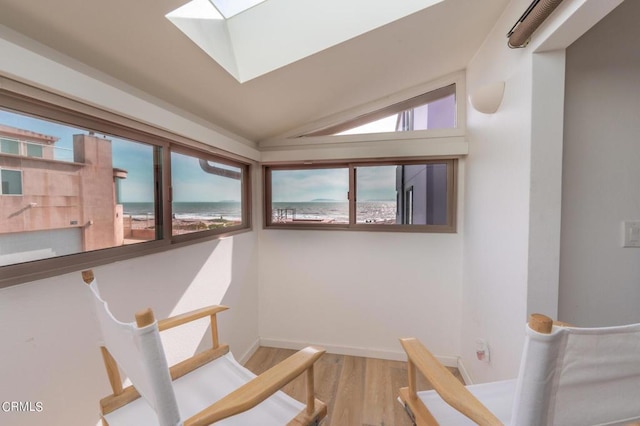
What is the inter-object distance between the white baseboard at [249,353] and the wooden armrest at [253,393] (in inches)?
61.4

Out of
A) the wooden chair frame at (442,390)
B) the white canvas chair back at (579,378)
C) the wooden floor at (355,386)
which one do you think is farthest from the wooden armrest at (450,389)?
the wooden floor at (355,386)

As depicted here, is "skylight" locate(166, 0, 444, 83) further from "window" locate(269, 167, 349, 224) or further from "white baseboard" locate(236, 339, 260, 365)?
"white baseboard" locate(236, 339, 260, 365)

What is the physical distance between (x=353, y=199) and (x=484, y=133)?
3.74ft

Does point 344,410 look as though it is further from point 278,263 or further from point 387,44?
point 387,44

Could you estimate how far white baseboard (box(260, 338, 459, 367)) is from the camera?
2.31m

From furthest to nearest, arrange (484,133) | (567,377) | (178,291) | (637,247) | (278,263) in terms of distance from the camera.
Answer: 1. (278,263)
2. (484,133)
3. (178,291)
4. (637,247)
5. (567,377)

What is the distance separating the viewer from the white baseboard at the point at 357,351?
231 centimetres

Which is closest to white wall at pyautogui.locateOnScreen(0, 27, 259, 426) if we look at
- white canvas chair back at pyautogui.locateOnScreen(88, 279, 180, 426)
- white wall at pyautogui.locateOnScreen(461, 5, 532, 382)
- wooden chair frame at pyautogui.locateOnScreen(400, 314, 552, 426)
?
white canvas chair back at pyautogui.locateOnScreen(88, 279, 180, 426)

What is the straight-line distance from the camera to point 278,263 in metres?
2.63

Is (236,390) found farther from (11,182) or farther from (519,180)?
(519,180)

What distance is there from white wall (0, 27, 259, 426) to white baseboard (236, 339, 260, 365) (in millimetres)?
743

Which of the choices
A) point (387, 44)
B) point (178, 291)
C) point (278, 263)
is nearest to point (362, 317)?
point (278, 263)

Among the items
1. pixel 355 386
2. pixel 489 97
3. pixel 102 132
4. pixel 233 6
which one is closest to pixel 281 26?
pixel 233 6

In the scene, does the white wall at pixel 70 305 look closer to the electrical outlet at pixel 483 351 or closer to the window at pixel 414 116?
the window at pixel 414 116
